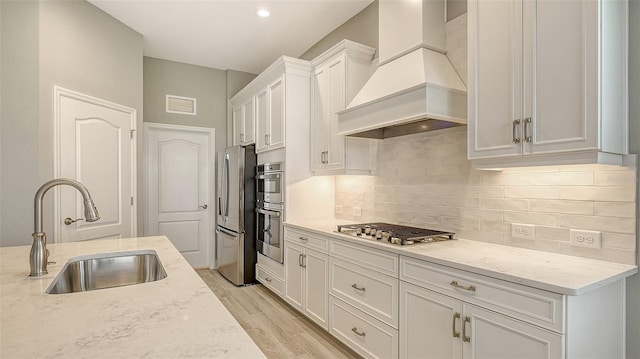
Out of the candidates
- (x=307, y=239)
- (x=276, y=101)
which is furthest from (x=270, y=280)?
(x=276, y=101)

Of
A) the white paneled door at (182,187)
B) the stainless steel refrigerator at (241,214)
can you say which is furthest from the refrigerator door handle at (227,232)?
the white paneled door at (182,187)

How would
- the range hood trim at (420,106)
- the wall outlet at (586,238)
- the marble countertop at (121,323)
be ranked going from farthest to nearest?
the range hood trim at (420,106)
the wall outlet at (586,238)
the marble countertop at (121,323)

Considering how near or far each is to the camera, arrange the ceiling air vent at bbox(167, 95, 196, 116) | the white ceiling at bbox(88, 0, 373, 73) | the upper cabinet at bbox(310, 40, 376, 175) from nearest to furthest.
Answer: the upper cabinet at bbox(310, 40, 376, 175), the white ceiling at bbox(88, 0, 373, 73), the ceiling air vent at bbox(167, 95, 196, 116)

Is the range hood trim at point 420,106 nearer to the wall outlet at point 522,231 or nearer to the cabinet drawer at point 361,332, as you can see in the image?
the wall outlet at point 522,231

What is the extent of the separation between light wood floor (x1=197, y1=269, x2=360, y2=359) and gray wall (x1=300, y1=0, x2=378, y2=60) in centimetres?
263

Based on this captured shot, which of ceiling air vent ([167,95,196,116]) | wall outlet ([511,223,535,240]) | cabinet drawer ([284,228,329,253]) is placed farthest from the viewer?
ceiling air vent ([167,95,196,116])

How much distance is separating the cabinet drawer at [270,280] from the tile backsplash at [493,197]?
43.0 inches

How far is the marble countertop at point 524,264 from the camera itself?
4.64 ft

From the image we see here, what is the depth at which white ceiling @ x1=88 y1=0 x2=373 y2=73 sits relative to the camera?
3.33 metres

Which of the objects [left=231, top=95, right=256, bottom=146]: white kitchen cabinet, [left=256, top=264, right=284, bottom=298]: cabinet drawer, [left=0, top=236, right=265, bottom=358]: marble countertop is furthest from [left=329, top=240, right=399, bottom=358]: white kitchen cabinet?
[left=231, top=95, right=256, bottom=146]: white kitchen cabinet

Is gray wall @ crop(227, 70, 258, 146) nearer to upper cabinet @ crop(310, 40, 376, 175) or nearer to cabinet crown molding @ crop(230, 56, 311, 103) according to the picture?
cabinet crown molding @ crop(230, 56, 311, 103)

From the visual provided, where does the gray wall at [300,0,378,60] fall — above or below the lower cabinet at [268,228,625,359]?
above

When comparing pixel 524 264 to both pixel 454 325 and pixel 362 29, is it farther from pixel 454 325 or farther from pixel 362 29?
pixel 362 29

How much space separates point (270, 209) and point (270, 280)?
79 centimetres
